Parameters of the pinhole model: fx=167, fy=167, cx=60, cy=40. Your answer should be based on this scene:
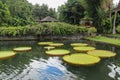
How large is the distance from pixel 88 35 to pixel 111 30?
12.9 ft

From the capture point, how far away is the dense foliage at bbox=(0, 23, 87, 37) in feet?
61.9

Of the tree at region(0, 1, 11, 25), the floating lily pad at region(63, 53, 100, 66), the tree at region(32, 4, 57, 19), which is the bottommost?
the floating lily pad at region(63, 53, 100, 66)

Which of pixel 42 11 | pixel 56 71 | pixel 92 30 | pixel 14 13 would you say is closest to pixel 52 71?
pixel 56 71

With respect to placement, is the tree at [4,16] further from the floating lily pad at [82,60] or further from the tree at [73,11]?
the floating lily pad at [82,60]

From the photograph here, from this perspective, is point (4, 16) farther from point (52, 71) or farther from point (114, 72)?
point (114, 72)

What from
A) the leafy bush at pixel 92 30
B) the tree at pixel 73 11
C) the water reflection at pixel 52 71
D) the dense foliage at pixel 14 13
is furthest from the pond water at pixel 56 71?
the tree at pixel 73 11

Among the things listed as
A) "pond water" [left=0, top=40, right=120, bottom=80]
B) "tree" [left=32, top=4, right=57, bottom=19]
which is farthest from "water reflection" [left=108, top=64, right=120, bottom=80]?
"tree" [left=32, top=4, right=57, bottom=19]

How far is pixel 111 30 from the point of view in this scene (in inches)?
846

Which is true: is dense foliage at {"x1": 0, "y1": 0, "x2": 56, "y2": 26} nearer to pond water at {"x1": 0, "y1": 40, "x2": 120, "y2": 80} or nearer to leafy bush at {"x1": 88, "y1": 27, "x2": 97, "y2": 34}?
leafy bush at {"x1": 88, "y1": 27, "x2": 97, "y2": 34}

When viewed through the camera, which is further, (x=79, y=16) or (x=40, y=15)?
(x=40, y=15)

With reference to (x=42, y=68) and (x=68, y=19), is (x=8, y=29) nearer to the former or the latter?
(x=42, y=68)

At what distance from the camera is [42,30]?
1894cm

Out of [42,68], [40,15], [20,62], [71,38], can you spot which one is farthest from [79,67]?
[40,15]

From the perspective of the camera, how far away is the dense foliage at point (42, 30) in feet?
61.9
